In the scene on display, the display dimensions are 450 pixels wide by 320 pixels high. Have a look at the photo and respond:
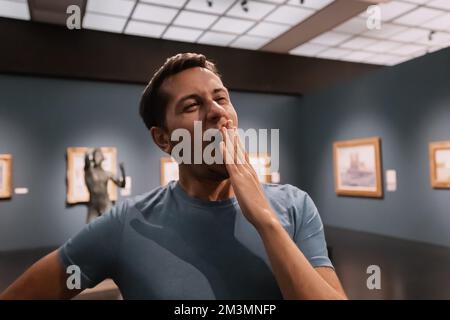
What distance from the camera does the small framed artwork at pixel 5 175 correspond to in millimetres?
5028

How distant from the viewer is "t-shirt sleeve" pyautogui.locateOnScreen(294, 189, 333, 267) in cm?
84

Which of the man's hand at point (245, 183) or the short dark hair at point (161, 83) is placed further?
the short dark hair at point (161, 83)

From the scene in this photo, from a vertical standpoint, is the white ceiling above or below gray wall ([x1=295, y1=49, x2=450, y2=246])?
above

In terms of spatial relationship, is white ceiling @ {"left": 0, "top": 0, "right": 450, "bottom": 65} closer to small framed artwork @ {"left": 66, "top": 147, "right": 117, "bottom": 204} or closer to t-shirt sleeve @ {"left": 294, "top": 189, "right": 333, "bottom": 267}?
small framed artwork @ {"left": 66, "top": 147, "right": 117, "bottom": 204}

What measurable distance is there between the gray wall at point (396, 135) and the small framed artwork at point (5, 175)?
15.1ft

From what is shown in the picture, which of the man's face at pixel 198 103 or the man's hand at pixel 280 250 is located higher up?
the man's face at pixel 198 103

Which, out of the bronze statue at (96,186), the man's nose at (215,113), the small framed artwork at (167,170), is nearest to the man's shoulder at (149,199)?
the man's nose at (215,113)

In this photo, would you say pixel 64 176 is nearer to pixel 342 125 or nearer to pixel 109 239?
pixel 342 125

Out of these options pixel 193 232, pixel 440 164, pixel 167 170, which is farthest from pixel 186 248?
pixel 167 170

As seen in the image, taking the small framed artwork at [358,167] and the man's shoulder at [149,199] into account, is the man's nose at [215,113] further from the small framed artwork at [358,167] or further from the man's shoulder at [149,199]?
the small framed artwork at [358,167]

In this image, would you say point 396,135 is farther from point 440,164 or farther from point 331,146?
point 331,146

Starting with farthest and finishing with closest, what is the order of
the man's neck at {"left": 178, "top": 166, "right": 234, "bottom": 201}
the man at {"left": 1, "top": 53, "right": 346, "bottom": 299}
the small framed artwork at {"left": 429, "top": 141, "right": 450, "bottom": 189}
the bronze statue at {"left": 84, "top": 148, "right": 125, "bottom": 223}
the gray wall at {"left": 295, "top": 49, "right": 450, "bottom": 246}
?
the gray wall at {"left": 295, "top": 49, "right": 450, "bottom": 246}, the small framed artwork at {"left": 429, "top": 141, "right": 450, "bottom": 189}, the bronze statue at {"left": 84, "top": 148, "right": 125, "bottom": 223}, the man's neck at {"left": 178, "top": 166, "right": 234, "bottom": 201}, the man at {"left": 1, "top": 53, "right": 346, "bottom": 299}

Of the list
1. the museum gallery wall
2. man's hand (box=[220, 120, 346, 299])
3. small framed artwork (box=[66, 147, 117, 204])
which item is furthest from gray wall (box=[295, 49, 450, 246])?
man's hand (box=[220, 120, 346, 299])

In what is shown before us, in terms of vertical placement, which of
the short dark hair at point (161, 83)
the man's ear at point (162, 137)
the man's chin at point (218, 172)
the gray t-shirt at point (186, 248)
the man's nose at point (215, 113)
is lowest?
the gray t-shirt at point (186, 248)
